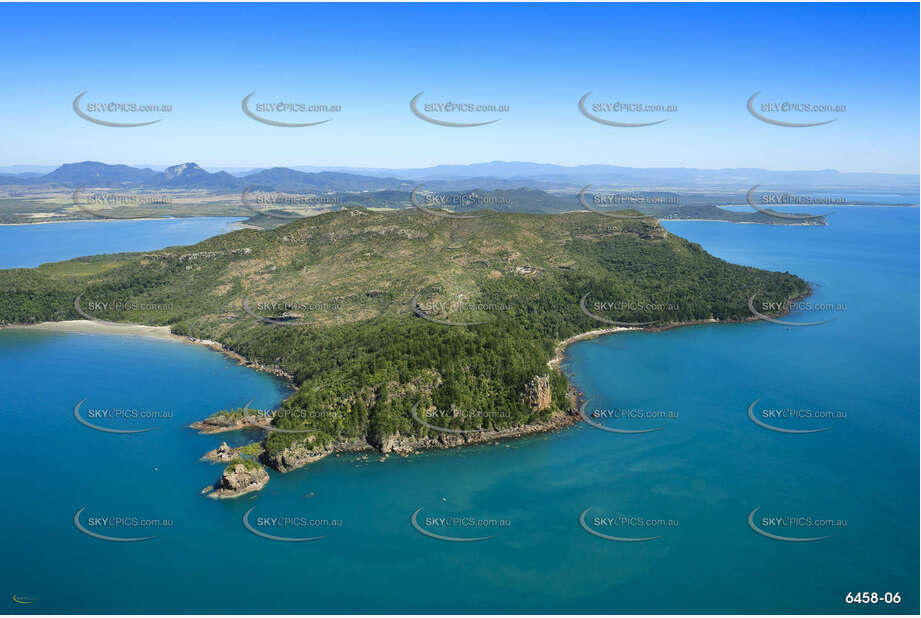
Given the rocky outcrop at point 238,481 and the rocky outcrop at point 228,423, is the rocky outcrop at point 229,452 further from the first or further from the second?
the rocky outcrop at point 228,423

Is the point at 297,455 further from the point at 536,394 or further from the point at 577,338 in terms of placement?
the point at 577,338

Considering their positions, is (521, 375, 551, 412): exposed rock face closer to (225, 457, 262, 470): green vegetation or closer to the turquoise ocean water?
the turquoise ocean water

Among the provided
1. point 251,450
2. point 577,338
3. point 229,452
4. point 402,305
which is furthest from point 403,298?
point 229,452

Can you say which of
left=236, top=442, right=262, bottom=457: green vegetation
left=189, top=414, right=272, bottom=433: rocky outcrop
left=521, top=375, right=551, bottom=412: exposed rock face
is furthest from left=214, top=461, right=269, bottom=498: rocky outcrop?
left=521, top=375, right=551, bottom=412: exposed rock face

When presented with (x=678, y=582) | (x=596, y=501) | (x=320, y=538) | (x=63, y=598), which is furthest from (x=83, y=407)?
(x=678, y=582)

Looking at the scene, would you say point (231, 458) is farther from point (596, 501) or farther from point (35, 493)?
point (596, 501)

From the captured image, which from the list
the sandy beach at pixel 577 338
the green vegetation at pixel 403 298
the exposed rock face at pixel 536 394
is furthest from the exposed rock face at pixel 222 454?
the sandy beach at pixel 577 338
